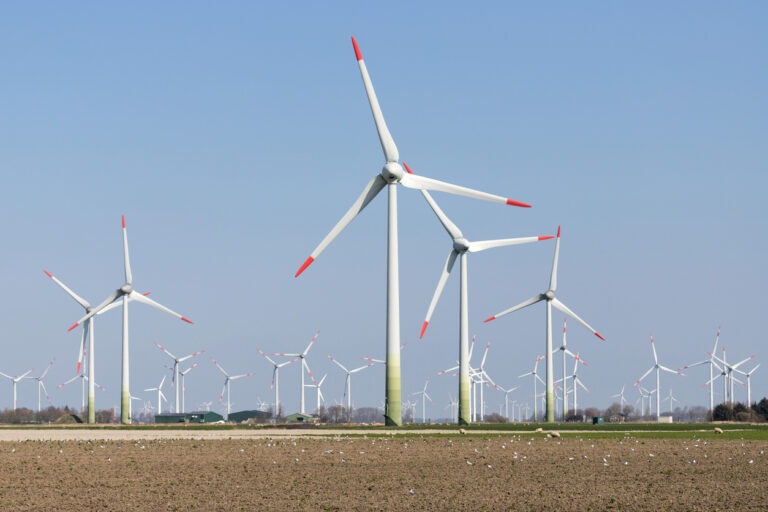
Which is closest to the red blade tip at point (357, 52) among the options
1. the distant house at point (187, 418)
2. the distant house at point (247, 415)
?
the distant house at point (187, 418)

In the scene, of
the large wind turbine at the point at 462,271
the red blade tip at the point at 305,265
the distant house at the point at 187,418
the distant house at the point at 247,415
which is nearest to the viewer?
the red blade tip at the point at 305,265

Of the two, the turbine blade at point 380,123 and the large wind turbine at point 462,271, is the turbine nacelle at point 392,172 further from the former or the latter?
the large wind turbine at point 462,271

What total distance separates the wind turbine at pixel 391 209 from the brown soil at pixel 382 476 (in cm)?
2000

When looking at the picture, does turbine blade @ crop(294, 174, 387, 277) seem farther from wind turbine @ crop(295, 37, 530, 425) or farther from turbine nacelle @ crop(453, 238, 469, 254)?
turbine nacelle @ crop(453, 238, 469, 254)

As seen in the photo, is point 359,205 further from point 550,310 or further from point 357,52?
point 550,310

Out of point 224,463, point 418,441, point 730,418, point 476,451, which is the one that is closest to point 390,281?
point 418,441

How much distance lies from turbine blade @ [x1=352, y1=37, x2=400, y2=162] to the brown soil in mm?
30007

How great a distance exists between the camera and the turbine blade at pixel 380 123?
8100 cm

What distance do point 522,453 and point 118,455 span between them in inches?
624

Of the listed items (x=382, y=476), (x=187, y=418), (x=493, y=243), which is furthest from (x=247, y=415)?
(x=382, y=476)

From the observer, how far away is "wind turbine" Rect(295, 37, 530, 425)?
75.1 meters

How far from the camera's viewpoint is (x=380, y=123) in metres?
81.2

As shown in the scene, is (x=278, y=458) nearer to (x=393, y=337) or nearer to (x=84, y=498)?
(x=84, y=498)

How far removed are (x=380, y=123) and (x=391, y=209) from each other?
22.1 ft
